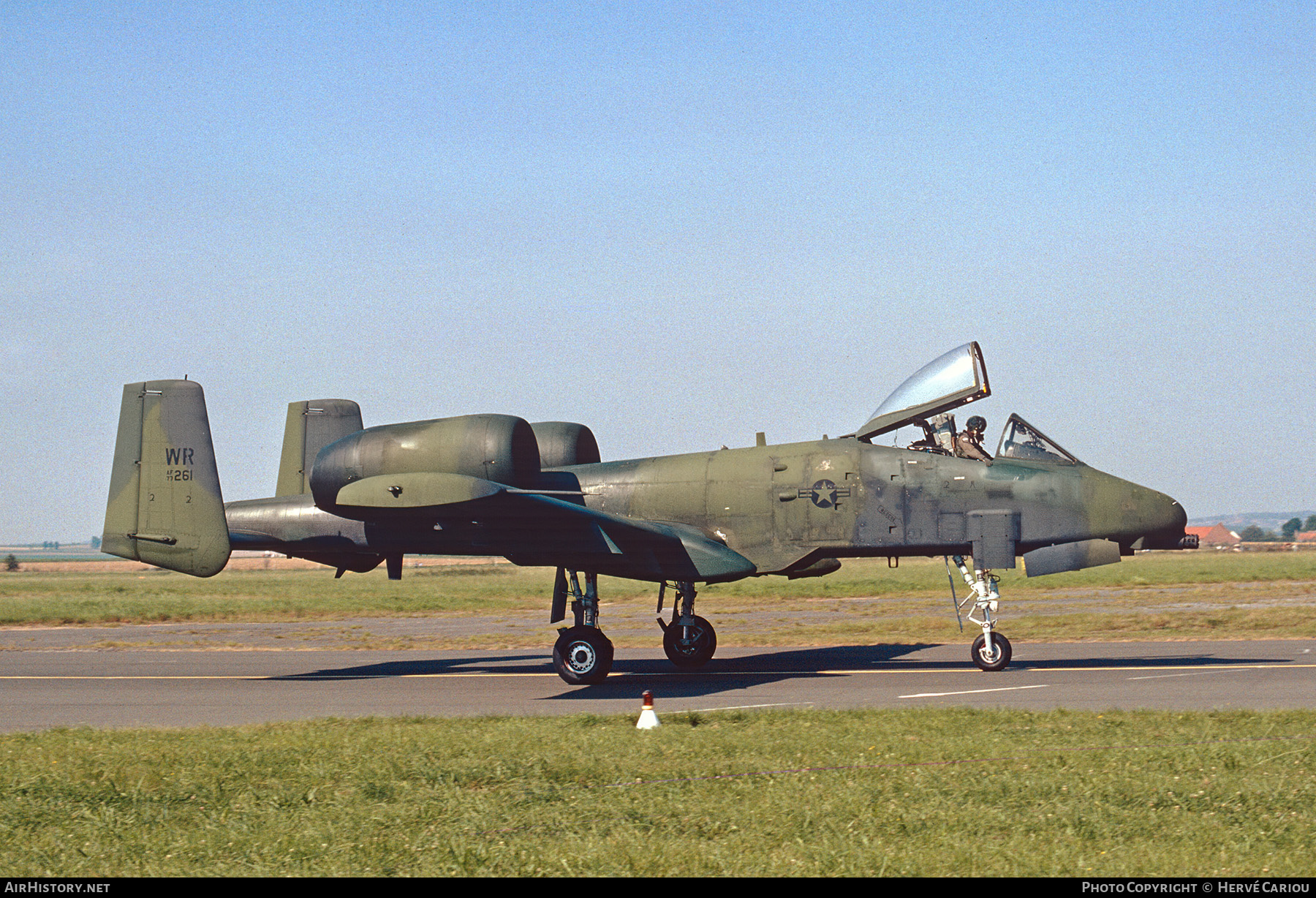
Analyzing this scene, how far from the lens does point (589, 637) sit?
54.9 feet

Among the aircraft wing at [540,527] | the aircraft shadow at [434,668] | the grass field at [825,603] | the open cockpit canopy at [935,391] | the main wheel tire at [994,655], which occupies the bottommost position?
the grass field at [825,603]

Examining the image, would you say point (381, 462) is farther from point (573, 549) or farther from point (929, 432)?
point (929, 432)

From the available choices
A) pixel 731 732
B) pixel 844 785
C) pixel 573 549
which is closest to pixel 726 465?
pixel 573 549

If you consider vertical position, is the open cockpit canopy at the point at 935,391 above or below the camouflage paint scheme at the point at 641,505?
above

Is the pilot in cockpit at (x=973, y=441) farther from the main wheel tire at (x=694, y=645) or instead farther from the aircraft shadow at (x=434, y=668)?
the aircraft shadow at (x=434, y=668)

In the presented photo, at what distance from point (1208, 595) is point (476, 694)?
94.1 ft

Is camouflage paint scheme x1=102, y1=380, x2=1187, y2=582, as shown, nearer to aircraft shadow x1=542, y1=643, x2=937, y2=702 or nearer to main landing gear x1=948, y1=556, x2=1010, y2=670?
main landing gear x1=948, y1=556, x2=1010, y2=670

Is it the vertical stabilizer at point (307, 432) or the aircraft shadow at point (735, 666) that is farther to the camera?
the vertical stabilizer at point (307, 432)

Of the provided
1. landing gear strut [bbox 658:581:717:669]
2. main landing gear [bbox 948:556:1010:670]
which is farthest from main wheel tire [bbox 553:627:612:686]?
main landing gear [bbox 948:556:1010:670]

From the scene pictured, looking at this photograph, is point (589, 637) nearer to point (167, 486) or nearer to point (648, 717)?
point (648, 717)

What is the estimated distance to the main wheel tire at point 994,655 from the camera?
1673 centimetres

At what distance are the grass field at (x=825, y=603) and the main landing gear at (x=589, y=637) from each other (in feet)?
15.6

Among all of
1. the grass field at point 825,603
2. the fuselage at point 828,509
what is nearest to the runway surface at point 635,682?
the fuselage at point 828,509

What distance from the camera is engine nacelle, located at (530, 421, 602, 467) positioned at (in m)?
19.4
